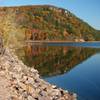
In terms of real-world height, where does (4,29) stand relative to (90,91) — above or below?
above

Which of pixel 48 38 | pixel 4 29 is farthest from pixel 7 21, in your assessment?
pixel 48 38

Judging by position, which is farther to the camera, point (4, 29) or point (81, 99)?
point (4, 29)

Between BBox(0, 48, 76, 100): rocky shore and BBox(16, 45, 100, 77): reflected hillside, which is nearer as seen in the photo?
BBox(0, 48, 76, 100): rocky shore

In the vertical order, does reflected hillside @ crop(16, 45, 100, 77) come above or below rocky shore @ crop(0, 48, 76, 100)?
below

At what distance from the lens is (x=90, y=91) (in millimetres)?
24500

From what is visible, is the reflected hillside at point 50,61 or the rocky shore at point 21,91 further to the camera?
the reflected hillside at point 50,61

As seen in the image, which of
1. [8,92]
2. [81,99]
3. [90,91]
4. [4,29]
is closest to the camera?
[8,92]

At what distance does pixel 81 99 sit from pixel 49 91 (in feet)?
10.8

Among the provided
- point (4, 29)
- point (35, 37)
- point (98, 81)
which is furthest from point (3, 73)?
point (35, 37)

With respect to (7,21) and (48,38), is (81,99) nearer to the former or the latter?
(7,21)

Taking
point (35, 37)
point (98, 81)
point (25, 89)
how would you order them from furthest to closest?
point (35, 37), point (98, 81), point (25, 89)

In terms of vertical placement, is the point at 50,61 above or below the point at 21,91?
below

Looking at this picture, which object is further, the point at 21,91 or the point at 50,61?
the point at 50,61

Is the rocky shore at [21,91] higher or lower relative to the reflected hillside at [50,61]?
higher
